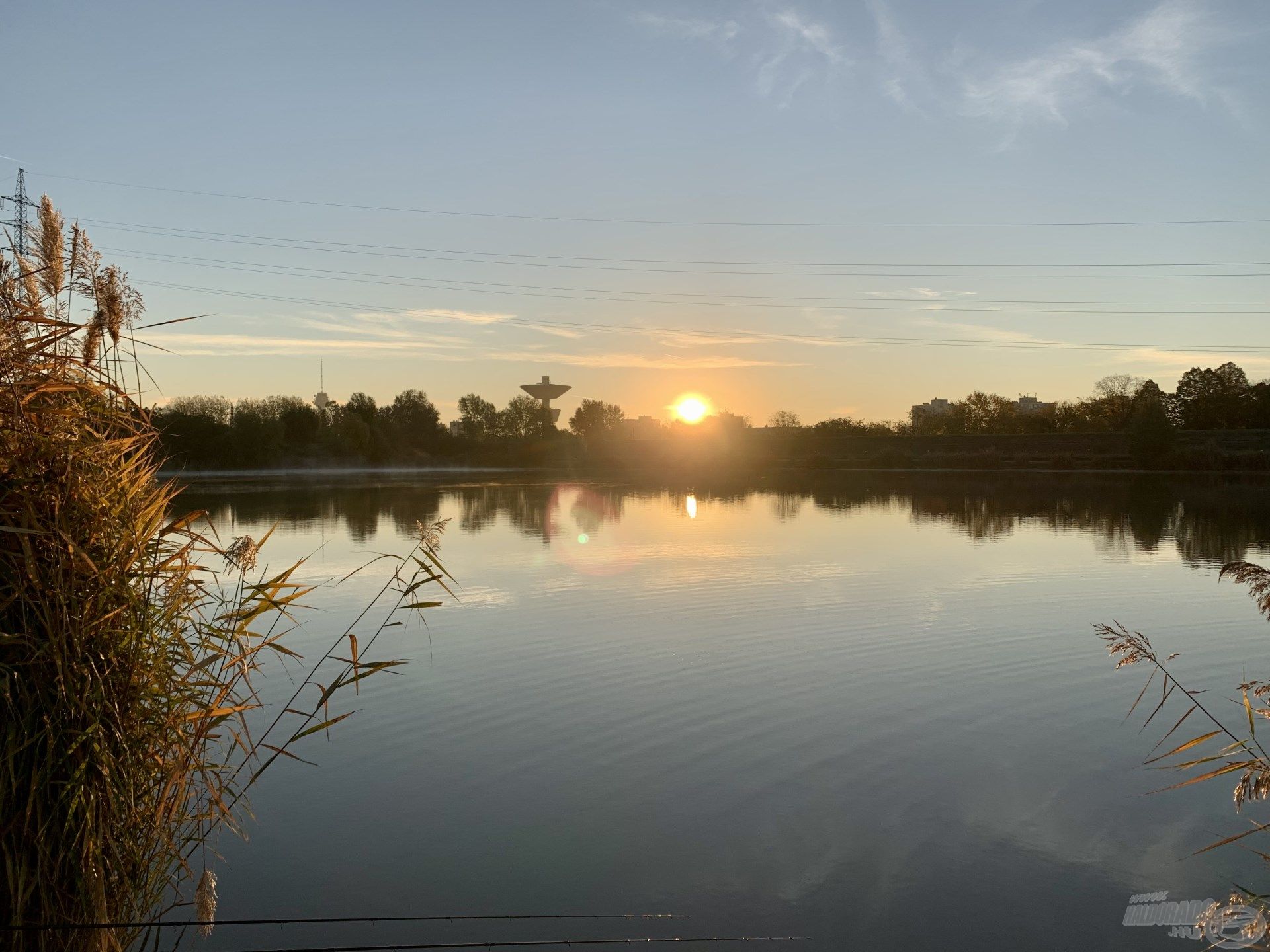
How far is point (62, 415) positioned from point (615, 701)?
5.42 meters

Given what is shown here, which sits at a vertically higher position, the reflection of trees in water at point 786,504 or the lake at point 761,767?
the reflection of trees in water at point 786,504

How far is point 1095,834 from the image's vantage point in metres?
5.27

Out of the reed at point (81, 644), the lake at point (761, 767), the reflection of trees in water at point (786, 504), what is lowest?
the lake at point (761, 767)

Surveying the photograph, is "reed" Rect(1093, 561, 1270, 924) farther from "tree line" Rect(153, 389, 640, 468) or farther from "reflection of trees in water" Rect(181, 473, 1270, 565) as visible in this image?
"tree line" Rect(153, 389, 640, 468)

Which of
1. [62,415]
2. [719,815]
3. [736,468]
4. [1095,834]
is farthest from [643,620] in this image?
[736,468]

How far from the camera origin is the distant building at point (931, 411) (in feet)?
326

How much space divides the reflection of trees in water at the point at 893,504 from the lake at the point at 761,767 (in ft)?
20.0

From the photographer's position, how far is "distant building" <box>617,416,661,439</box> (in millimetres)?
79312

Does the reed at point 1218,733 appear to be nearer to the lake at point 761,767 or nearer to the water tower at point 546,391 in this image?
the lake at point 761,767

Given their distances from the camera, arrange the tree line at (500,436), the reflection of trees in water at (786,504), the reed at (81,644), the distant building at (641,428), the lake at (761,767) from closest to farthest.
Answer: the reed at (81,644), the lake at (761,767), the reflection of trees in water at (786,504), the tree line at (500,436), the distant building at (641,428)

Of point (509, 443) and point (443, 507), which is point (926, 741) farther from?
point (509, 443)

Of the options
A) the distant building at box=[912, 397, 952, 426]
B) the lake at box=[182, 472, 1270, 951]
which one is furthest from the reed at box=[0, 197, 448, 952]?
the distant building at box=[912, 397, 952, 426]

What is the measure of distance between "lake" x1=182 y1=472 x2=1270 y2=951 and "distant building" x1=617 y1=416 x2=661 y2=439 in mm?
63872

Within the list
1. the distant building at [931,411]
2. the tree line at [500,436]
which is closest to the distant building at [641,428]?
the tree line at [500,436]
